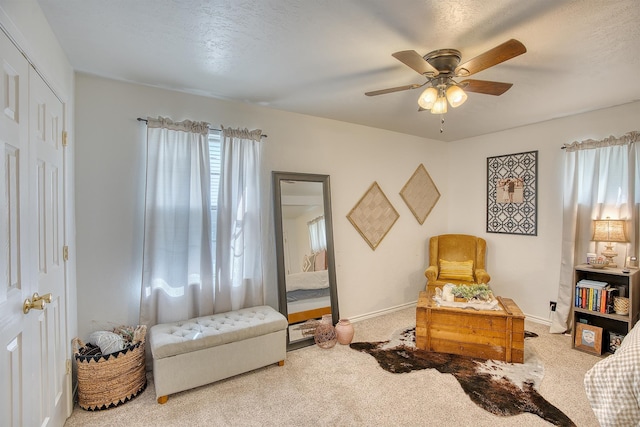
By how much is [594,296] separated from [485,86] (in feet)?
8.10

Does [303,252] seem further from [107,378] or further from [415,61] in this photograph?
[415,61]

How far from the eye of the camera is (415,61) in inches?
73.9

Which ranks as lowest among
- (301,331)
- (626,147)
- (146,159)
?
(301,331)

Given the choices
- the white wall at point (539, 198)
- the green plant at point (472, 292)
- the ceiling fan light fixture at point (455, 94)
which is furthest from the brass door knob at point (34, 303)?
the white wall at point (539, 198)

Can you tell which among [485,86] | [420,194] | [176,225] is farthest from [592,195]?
[176,225]

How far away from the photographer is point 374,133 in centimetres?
415

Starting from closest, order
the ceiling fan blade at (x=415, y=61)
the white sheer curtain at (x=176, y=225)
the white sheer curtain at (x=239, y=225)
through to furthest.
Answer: the ceiling fan blade at (x=415, y=61) < the white sheer curtain at (x=176, y=225) < the white sheer curtain at (x=239, y=225)

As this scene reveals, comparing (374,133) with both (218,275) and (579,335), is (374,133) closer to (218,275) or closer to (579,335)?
(218,275)

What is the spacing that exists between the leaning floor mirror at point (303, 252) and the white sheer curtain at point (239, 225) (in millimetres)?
247

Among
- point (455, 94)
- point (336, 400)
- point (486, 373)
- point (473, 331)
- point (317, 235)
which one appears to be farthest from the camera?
point (317, 235)

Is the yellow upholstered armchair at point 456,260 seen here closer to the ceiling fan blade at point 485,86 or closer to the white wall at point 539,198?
the white wall at point 539,198

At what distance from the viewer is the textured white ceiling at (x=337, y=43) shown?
167 centimetres

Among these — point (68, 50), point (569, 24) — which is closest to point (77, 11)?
point (68, 50)

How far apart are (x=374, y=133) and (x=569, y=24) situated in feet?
8.07
